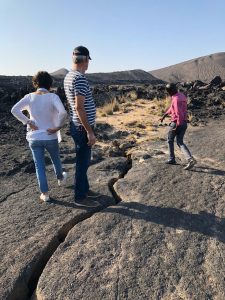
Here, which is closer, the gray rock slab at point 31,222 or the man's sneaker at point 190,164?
the gray rock slab at point 31,222

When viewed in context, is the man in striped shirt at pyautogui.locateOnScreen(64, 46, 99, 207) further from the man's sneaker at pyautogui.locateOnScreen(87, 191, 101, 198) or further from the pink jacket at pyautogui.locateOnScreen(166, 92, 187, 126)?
the pink jacket at pyautogui.locateOnScreen(166, 92, 187, 126)

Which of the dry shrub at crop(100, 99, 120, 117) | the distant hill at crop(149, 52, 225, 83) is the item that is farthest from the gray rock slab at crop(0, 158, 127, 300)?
the distant hill at crop(149, 52, 225, 83)

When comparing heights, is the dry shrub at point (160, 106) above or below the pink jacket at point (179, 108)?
below

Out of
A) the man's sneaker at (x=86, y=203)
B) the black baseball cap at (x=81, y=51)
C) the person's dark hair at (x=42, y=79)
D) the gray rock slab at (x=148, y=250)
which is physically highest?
the black baseball cap at (x=81, y=51)

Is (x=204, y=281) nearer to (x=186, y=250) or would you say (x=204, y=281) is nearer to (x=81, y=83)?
(x=186, y=250)

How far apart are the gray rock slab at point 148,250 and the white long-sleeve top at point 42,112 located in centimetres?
126

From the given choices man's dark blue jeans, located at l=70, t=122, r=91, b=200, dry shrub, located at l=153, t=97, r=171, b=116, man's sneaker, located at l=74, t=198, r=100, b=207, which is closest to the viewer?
man's dark blue jeans, located at l=70, t=122, r=91, b=200

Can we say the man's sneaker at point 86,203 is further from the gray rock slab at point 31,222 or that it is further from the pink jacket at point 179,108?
the pink jacket at point 179,108

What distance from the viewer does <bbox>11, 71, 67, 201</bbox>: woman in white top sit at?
211 inches

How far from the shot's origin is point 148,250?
14.4ft

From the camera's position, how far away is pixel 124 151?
856 centimetres

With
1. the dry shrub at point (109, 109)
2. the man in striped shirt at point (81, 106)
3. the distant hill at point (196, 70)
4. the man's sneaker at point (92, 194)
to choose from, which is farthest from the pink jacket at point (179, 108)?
the distant hill at point (196, 70)

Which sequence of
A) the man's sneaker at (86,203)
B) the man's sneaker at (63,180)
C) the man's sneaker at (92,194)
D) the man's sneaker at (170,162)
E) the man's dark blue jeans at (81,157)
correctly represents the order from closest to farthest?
the man's dark blue jeans at (81,157) → the man's sneaker at (86,203) → the man's sneaker at (92,194) → the man's sneaker at (63,180) → the man's sneaker at (170,162)

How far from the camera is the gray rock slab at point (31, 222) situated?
4.13 m
